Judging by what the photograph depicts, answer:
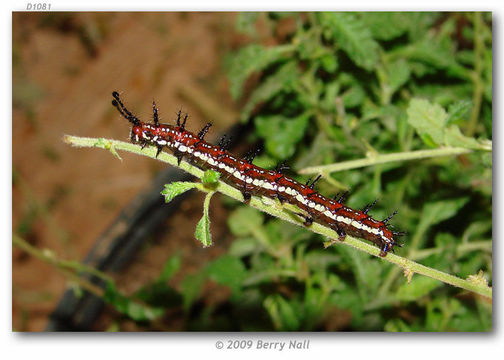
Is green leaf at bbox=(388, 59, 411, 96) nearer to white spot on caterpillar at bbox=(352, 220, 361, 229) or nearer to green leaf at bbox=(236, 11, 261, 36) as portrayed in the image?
green leaf at bbox=(236, 11, 261, 36)

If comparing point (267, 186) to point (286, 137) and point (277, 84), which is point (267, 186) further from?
point (277, 84)

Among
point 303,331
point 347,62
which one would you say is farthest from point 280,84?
point 303,331

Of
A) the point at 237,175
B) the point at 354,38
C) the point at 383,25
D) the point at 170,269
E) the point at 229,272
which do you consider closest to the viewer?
the point at 237,175

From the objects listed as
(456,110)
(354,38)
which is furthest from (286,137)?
(456,110)

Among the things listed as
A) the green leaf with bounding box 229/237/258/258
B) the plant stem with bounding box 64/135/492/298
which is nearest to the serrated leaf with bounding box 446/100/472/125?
the plant stem with bounding box 64/135/492/298

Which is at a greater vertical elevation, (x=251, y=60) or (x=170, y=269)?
(x=251, y=60)
